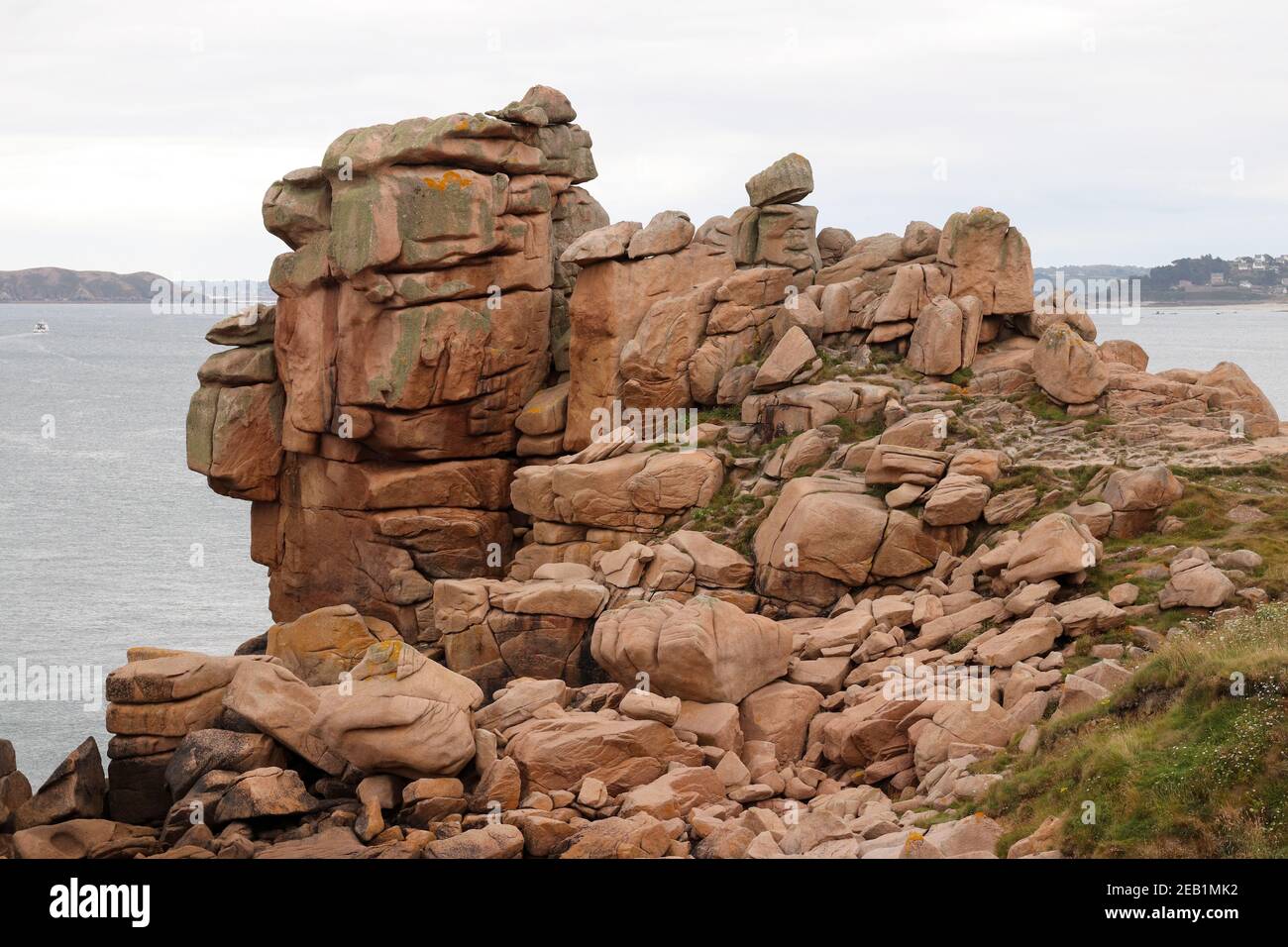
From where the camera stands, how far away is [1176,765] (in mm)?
19000

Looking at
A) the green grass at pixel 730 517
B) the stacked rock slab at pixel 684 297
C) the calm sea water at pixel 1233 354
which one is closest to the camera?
the green grass at pixel 730 517

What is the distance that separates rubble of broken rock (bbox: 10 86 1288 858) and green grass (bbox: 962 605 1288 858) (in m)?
0.87

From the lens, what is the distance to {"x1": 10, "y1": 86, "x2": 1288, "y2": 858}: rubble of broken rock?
85.6 feet

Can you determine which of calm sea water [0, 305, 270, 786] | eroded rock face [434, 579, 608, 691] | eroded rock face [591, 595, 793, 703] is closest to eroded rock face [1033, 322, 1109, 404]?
eroded rock face [591, 595, 793, 703]

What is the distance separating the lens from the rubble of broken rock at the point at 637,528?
26.1 meters

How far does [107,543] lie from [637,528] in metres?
62.9

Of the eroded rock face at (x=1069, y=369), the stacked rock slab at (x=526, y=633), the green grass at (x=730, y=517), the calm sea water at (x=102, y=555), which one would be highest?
the eroded rock face at (x=1069, y=369)

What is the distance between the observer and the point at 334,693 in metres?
27.7

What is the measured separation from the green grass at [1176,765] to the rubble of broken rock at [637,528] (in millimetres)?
873

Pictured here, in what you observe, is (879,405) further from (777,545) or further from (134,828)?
(134,828)

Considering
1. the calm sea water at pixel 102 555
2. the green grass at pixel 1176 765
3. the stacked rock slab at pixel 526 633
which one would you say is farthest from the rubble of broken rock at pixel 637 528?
the calm sea water at pixel 102 555

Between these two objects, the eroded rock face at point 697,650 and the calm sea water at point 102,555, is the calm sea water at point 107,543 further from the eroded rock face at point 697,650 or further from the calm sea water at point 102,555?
the eroded rock face at point 697,650

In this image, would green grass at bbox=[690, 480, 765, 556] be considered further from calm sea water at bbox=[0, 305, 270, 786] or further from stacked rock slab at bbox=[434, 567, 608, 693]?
calm sea water at bbox=[0, 305, 270, 786]
